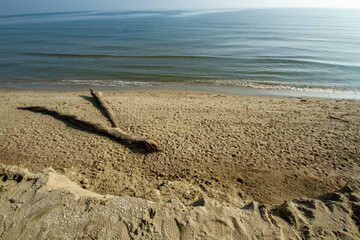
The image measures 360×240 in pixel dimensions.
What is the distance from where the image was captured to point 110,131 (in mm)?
6844

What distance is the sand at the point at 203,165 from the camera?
345 centimetres

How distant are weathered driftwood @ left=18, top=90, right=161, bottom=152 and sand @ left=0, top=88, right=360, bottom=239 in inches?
8.9

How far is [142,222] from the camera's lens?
3299 mm

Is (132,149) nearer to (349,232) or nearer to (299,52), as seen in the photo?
(349,232)

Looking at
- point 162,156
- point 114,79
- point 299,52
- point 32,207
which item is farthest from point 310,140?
point 299,52

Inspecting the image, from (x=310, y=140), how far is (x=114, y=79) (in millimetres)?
13878

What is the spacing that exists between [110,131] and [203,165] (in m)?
3.51

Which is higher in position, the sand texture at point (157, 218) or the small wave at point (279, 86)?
the sand texture at point (157, 218)

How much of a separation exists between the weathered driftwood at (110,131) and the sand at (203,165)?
0.23 metres

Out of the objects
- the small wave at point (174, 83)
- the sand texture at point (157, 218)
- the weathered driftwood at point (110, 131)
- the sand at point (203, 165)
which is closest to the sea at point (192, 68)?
the small wave at point (174, 83)

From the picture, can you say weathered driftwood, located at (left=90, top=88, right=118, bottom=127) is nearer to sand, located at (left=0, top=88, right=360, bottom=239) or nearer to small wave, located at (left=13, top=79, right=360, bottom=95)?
sand, located at (left=0, top=88, right=360, bottom=239)

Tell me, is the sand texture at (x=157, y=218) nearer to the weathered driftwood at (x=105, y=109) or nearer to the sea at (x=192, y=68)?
the weathered driftwood at (x=105, y=109)

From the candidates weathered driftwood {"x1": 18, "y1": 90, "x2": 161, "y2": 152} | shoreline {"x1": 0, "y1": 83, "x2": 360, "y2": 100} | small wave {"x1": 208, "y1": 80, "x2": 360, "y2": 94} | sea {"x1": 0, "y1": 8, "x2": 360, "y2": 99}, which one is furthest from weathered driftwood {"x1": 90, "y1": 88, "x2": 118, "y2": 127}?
small wave {"x1": 208, "y1": 80, "x2": 360, "y2": 94}

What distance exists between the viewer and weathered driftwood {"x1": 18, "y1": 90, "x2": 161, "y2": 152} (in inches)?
244
